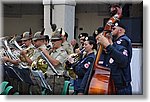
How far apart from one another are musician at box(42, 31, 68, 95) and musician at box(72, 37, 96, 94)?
0.25 m

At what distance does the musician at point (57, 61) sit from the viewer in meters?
7.99

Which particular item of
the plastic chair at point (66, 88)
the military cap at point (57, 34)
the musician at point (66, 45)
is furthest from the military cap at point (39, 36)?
the plastic chair at point (66, 88)

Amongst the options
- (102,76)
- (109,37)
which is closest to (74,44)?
(109,37)

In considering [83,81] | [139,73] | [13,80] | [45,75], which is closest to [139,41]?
[139,73]

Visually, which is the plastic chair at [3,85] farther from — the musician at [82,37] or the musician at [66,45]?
the musician at [82,37]

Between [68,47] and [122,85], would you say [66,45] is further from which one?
[122,85]

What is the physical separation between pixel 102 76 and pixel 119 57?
1.47ft

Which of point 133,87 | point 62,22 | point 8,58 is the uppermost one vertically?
point 62,22

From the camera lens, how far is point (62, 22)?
7992 millimetres

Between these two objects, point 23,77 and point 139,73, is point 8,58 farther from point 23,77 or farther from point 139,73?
point 139,73

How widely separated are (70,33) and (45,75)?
0.87 m

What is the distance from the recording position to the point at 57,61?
800 centimetres

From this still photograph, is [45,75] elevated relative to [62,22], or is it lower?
lower

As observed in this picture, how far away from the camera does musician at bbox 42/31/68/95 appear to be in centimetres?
799
